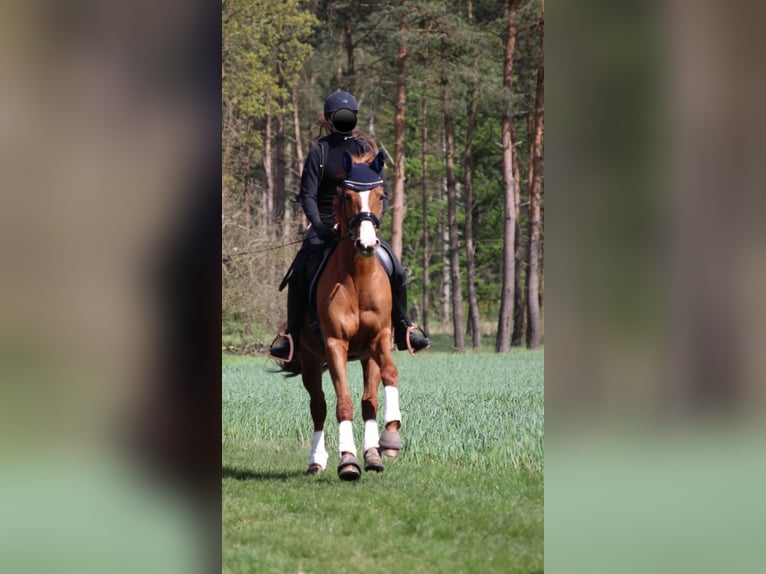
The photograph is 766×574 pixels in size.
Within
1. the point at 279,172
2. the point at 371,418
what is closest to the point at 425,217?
the point at 279,172

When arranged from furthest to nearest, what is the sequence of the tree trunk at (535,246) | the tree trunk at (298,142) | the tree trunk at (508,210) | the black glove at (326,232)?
the tree trunk at (298,142), the tree trunk at (535,246), the tree trunk at (508,210), the black glove at (326,232)

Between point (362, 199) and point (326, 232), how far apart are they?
67 centimetres

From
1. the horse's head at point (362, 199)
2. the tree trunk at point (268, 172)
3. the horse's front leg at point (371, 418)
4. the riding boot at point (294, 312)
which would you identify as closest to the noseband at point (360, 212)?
the horse's head at point (362, 199)

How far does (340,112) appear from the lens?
6.36 m

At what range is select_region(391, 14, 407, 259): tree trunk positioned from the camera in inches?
333

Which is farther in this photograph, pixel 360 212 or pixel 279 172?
pixel 279 172

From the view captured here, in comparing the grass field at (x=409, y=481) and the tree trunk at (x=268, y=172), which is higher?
the tree trunk at (x=268, y=172)

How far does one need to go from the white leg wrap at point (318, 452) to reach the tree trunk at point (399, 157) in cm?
247

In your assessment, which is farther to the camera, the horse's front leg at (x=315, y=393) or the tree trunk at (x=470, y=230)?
the tree trunk at (x=470, y=230)

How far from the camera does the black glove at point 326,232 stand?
6305mm
